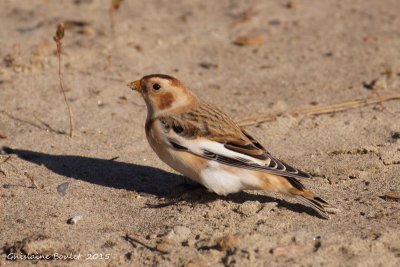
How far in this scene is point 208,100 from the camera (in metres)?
7.59

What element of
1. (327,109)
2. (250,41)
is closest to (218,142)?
(327,109)

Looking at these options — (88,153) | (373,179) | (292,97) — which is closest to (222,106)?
(292,97)

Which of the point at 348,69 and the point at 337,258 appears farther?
the point at 348,69

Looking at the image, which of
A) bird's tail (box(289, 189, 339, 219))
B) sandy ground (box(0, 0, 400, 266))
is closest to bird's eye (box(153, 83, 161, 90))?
sandy ground (box(0, 0, 400, 266))

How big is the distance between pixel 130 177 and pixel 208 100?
1760 mm

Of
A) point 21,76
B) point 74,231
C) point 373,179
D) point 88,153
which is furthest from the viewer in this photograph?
point 21,76

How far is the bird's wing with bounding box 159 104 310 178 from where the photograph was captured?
5.31m

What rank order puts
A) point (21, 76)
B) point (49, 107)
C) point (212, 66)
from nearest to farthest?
1. point (49, 107)
2. point (21, 76)
3. point (212, 66)

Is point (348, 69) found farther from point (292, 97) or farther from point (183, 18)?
point (183, 18)

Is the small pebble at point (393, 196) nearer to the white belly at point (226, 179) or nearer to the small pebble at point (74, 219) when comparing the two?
the white belly at point (226, 179)

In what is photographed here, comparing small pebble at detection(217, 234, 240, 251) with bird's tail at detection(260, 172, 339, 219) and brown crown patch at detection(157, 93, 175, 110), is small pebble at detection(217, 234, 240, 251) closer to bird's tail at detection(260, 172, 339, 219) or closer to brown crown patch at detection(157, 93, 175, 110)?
bird's tail at detection(260, 172, 339, 219)

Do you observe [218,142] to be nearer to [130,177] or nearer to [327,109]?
[130,177]

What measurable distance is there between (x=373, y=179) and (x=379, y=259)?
1.31 m

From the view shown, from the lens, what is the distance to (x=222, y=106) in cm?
746
